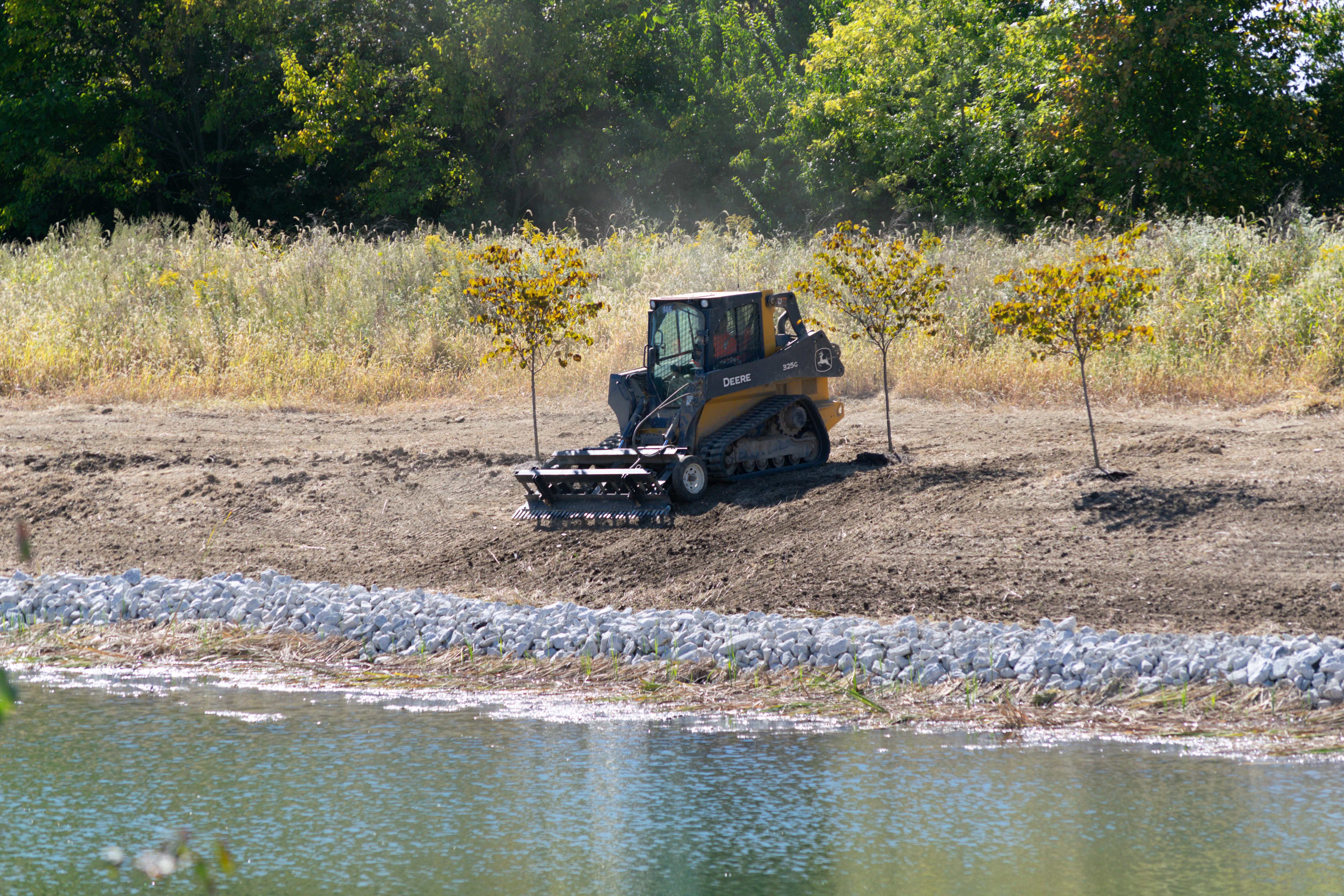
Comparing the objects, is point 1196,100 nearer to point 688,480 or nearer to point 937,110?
point 937,110

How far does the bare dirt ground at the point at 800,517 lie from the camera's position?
31.0ft

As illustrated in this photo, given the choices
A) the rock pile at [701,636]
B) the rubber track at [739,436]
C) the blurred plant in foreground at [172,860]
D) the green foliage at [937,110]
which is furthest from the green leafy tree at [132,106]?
the blurred plant in foreground at [172,860]

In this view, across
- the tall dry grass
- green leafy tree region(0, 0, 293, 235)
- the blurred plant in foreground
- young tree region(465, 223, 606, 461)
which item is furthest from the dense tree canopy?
the blurred plant in foreground

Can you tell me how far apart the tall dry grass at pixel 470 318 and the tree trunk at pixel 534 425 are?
2515mm

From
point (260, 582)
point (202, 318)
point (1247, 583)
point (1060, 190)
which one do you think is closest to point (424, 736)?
point (260, 582)

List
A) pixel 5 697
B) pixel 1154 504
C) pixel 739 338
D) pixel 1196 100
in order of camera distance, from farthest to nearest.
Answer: pixel 1196 100 < pixel 739 338 < pixel 1154 504 < pixel 5 697

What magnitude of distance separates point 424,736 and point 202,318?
50.8 ft

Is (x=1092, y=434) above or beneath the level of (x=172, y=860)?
beneath

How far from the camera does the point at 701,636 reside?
8.77m

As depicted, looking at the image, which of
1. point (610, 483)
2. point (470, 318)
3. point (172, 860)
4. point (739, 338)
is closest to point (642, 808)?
point (172, 860)

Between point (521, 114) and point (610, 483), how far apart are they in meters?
20.4

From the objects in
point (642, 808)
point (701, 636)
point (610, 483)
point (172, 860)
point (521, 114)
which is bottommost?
point (642, 808)

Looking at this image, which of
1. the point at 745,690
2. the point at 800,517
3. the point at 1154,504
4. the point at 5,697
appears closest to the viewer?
the point at 5,697

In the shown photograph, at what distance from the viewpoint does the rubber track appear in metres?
12.6
